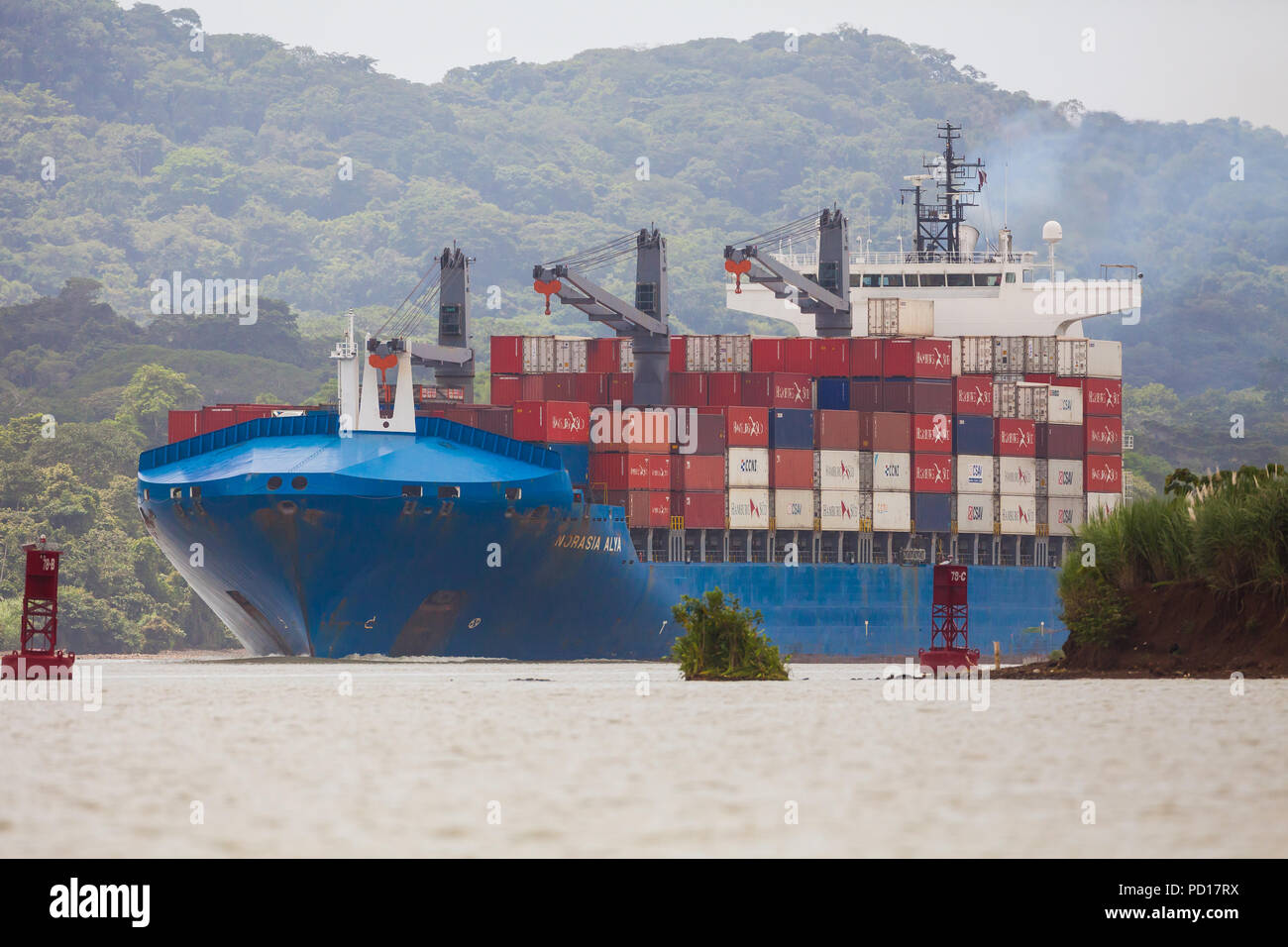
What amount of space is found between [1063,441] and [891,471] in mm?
9381

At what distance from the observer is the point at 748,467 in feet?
218

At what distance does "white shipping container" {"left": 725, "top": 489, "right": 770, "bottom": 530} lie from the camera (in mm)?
66062

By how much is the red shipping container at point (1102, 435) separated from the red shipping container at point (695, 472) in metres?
18.6

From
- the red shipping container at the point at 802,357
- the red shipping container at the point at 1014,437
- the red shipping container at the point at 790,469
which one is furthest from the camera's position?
the red shipping container at the point at 1014,437

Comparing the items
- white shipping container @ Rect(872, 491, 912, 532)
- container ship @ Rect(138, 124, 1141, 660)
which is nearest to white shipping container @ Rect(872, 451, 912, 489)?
container ship @ Rect(138, 124, 1141, 660)

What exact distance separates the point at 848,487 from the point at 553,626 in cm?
1466

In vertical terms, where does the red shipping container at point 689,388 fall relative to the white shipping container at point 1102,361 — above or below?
below

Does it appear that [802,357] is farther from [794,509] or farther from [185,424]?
[185,424]

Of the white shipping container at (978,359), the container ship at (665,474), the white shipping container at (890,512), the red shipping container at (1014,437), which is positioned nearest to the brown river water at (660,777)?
the container ship at (665,474)

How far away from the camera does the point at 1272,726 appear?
21.4 meters

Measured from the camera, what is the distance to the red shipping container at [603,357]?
70.8 m

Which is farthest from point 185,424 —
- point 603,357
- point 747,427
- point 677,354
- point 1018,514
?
point 1018,514

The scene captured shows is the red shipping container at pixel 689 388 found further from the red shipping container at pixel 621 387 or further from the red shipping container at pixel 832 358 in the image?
the red shipping container at pixel 832 358
